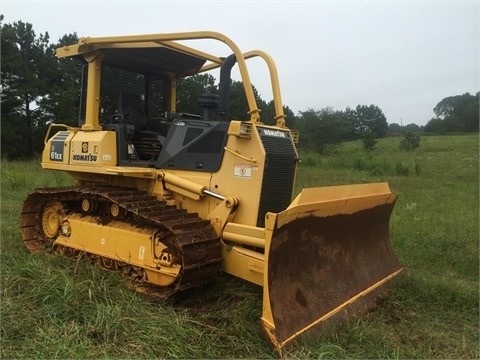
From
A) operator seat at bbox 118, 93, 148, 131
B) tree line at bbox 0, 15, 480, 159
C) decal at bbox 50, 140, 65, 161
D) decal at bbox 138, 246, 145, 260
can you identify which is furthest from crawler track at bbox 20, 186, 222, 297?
tree line at bbox 0, 15, 480, 159

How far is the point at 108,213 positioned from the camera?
19.0 feet

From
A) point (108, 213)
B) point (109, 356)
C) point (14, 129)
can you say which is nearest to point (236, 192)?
point (108, 213)

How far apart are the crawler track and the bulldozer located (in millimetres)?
15

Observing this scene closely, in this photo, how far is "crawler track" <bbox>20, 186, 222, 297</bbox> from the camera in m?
4.63

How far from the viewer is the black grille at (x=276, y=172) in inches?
198

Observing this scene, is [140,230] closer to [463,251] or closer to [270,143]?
[270,143]

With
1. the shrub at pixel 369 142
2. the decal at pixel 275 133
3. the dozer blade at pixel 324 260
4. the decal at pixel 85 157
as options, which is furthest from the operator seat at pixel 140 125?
the shrub at pixel 369 142

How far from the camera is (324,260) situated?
16.0 ft

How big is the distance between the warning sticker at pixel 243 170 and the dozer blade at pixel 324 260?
2.60 ft

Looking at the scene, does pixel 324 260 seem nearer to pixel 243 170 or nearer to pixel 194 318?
pixel 243 170

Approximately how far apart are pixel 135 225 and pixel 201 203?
756 millimetres

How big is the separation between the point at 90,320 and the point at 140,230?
1283 mm

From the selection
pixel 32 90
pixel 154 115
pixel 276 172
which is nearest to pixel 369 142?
pixel 32 90

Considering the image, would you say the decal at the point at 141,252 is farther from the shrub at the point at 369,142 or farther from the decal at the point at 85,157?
the shrub at the point at 369,142
